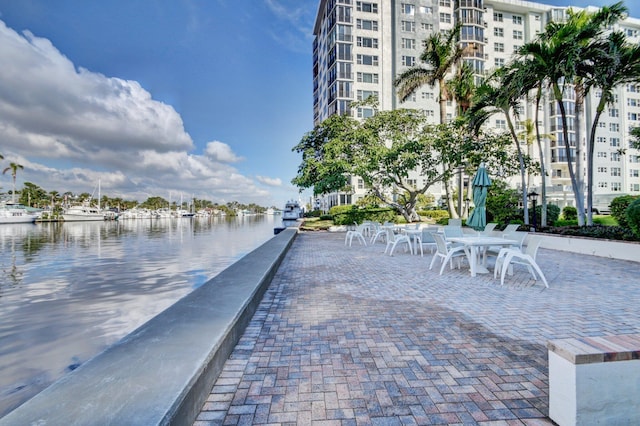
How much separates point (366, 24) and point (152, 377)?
51593mm

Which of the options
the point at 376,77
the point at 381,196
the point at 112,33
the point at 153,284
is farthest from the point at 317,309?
the point at 376,77

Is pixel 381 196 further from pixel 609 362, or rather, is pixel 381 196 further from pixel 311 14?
pixel 311 14

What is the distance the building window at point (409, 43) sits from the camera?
46.3 meters

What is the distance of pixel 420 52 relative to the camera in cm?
4678

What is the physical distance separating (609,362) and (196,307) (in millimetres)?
3692

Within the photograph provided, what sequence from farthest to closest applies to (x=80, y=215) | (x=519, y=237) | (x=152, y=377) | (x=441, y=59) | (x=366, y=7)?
(x=80, y=215), (x=366, y=7), (x=441, y=59), (x=519, y=237), (x=152, y=377)

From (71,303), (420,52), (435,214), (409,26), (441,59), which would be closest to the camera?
(71,303)

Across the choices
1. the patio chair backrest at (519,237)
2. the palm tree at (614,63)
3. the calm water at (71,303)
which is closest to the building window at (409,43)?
the palm tree at (614,63)

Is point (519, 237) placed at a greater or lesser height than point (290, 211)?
lesser

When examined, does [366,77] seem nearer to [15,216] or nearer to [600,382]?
[600,382]

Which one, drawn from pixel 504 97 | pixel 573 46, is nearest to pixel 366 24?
pixel 504 97

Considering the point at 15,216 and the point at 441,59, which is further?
the point at 15,216

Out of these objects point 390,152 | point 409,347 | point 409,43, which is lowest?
point 409,347

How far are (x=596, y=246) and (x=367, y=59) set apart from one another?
137 ft
